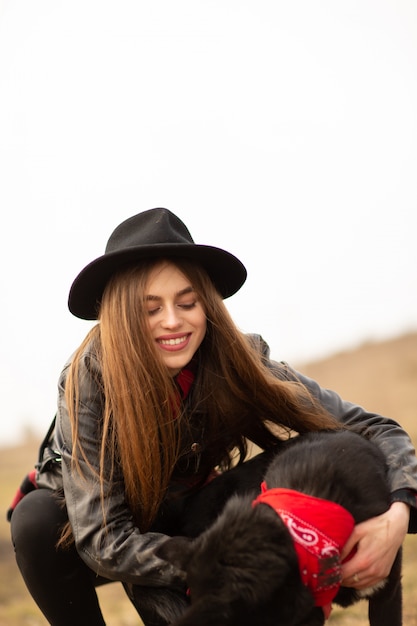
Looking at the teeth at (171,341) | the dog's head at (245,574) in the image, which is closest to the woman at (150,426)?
the teeth at (171,341)

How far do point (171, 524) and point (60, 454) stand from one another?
48 cm

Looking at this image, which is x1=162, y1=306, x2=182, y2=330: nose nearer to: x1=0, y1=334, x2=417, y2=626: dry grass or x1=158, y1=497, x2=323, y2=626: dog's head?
x1=158, y1=497, x2=323, y2=626: dog's head

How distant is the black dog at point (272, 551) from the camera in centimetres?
164

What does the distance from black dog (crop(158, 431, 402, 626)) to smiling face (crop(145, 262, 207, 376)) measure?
1.75 ft

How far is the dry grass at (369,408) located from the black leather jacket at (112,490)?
798 mm

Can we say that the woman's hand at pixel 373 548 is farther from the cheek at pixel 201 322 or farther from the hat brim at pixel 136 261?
the hat brim at pixel 136 261

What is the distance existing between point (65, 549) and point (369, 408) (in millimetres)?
3840

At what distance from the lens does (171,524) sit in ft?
8.07

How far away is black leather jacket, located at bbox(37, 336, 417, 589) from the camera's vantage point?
2.05 meters

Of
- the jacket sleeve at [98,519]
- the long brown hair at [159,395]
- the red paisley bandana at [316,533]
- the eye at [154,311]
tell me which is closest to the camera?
the red paisley bandana at [316,533]

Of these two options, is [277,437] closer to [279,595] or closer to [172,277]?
[172,277]

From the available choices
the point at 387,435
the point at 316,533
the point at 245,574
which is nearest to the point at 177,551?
the point at 245,574

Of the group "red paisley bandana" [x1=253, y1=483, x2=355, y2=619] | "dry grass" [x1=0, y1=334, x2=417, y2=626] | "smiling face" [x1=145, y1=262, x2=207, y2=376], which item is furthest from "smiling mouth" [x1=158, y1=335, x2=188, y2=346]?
"dry grass" [x1=0, y1=334, x2=417, y2=626]

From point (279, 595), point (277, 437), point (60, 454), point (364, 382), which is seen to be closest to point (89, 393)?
point (60, 454)
